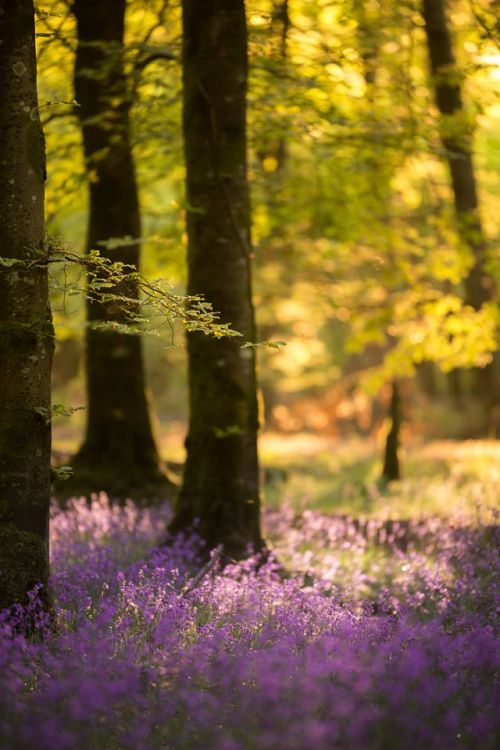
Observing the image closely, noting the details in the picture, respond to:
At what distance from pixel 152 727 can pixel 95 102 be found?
974cm

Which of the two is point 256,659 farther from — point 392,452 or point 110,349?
→ point 392,452

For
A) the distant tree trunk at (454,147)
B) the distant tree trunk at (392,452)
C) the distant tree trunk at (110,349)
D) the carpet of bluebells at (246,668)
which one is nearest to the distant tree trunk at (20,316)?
the carpet of bluebells at (246,668)

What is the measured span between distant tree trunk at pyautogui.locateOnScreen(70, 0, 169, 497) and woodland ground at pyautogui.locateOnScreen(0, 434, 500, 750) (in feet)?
13.5

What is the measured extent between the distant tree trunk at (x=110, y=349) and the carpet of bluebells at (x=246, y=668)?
5.37 metres

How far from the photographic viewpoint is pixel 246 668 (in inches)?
173

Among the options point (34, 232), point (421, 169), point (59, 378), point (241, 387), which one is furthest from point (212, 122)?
point (59, 378)

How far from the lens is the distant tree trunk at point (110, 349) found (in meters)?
11.7

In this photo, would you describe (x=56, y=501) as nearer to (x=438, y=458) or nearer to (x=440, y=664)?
(x=440, y=664)

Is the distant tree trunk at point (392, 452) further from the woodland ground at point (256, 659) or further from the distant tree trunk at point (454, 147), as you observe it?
the woodland ground at point (256, 659)

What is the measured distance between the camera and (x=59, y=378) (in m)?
28.4

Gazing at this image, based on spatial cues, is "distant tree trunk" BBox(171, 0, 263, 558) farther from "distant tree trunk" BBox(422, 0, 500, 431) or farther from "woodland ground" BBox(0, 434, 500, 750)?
"distant tree trunk" BBox(422, 0, 500, 431)

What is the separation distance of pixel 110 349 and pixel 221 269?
4777 mm

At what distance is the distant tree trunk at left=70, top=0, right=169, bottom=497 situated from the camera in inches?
461

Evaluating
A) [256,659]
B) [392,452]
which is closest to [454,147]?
[392,452]
